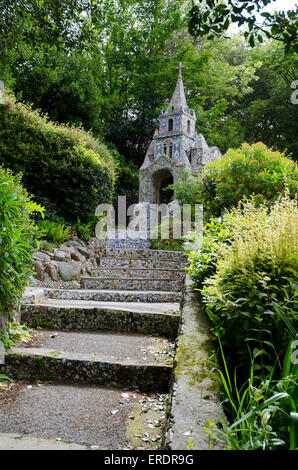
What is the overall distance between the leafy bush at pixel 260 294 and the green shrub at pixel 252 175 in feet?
9.99

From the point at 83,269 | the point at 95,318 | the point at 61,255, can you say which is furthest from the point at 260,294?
the point at 83,269

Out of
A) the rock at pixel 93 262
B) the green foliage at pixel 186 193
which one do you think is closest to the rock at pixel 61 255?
the rock at pixel 93 262

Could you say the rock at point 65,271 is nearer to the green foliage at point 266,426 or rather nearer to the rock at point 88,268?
the rock at point 88,268

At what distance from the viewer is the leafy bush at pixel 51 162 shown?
284 inches

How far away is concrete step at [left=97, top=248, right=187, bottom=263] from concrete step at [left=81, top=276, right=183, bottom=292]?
1769mm

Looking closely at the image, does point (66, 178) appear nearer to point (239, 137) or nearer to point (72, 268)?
point (72, 268)

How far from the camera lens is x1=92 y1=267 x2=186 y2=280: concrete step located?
6.03 meters

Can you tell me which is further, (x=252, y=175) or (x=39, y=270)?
(x=39, y=270)

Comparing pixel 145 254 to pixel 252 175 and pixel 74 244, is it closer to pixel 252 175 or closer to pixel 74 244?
pixel 74 244

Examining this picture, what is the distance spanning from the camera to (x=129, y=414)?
73.1 inches

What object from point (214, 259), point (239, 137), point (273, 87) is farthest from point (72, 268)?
point (273, 87)

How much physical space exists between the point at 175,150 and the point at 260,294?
1479 centimetres

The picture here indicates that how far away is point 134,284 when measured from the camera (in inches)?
216
